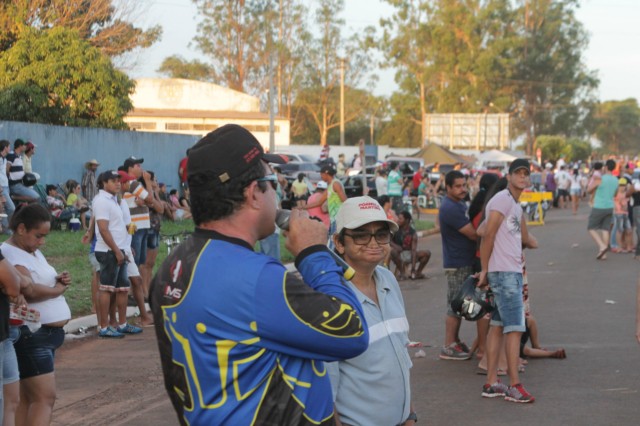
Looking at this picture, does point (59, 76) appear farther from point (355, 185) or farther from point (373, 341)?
point (373, 341)

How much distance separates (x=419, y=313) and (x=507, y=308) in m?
4.89

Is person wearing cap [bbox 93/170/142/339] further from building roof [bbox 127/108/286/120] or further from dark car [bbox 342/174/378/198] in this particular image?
building roof [bbox 127/108/286/120]

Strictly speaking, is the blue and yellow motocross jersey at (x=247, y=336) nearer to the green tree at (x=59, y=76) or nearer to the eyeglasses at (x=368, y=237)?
the eyeglasses at (x=368, y=237)

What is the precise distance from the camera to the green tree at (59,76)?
2728cm

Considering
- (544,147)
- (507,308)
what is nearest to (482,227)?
(507,308)

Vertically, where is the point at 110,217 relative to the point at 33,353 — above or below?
above

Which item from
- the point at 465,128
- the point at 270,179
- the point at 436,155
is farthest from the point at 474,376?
the point at 465,128

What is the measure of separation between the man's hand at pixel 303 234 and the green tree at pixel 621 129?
135m

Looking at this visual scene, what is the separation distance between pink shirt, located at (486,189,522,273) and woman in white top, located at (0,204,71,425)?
3476mm

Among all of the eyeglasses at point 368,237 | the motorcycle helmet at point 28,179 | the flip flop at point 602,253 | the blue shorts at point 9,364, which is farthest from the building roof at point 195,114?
the eyeglasses at point 368,237

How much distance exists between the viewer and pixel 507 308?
7.84 meters

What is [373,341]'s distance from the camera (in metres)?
4.21

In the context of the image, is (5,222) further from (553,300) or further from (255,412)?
(255,412)

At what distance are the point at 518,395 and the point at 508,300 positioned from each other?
0.76m
